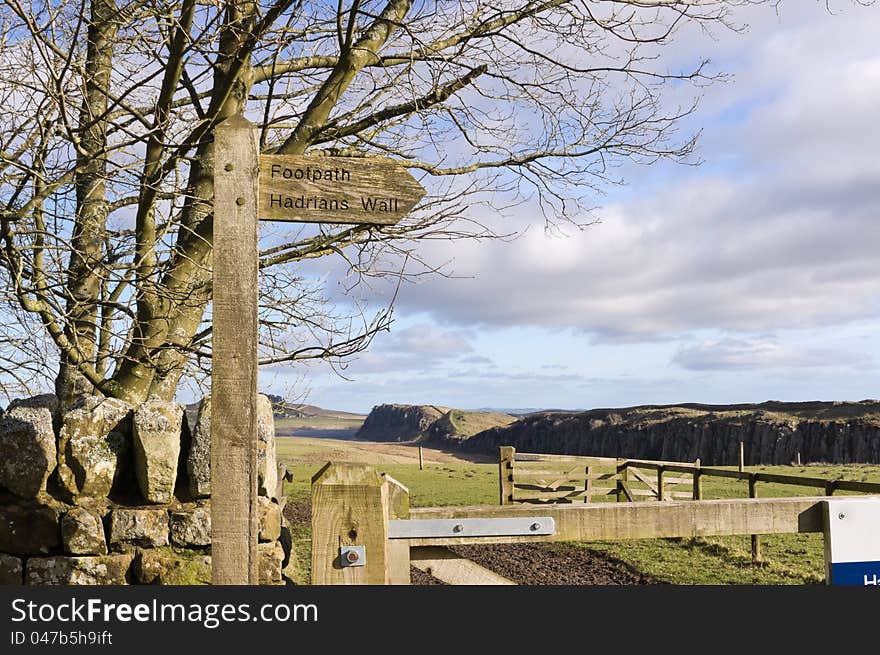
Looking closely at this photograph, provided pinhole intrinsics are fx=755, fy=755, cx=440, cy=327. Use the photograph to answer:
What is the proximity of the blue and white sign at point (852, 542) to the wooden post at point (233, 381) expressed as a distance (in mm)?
2660

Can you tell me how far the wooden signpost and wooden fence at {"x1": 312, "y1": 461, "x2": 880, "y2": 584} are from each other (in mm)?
805

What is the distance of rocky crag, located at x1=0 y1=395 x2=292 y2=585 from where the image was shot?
204 inches

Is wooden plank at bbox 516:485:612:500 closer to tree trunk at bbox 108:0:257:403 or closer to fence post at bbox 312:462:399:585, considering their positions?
tree trunk at bbox 108:0:257:403

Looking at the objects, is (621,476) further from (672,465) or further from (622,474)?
(672,465)

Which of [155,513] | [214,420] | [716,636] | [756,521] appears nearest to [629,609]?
[716,636]

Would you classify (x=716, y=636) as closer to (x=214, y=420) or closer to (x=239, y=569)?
(x=239, y=569)

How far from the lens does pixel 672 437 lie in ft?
161

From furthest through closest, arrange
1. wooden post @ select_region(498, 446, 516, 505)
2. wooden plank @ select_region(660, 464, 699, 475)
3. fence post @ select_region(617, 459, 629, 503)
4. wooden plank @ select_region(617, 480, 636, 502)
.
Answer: fence post @ select_region(617, 459, 629, 503) < wooden post @ select_region(498, 446, 516, 505) < wooden plank @ select_region(617, 480, 636, 502) < wooden plank @ select_region(660, 464, 699, 475)

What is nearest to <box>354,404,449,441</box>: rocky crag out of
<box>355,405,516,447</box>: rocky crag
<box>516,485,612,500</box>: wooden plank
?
<box>355,405,516,447</box>: rocky crag

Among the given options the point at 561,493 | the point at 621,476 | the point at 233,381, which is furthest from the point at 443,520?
the point at 561,493

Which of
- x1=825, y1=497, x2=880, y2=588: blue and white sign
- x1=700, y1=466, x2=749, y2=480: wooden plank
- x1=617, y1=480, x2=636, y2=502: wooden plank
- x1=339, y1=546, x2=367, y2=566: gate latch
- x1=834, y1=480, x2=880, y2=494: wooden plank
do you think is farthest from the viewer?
x1=617, y1=480, x2=636, y2=502: wooden plank

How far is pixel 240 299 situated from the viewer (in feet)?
11.7

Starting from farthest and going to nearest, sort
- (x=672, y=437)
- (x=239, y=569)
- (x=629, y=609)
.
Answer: (x=672, y=437) < (x=239, y=569) < (x=629, y=609)

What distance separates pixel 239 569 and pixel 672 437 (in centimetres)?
4885
